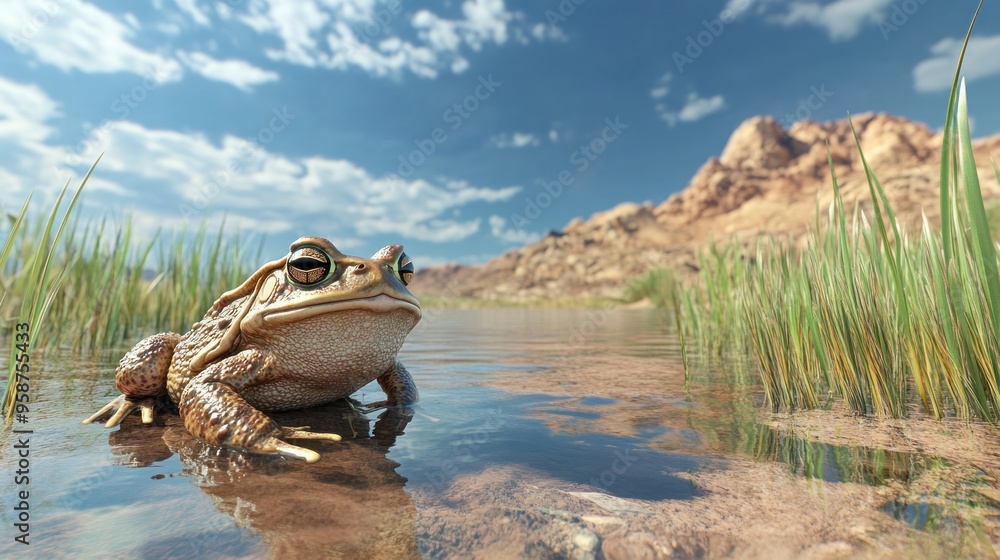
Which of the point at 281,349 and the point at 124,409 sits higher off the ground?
the point at 281,349

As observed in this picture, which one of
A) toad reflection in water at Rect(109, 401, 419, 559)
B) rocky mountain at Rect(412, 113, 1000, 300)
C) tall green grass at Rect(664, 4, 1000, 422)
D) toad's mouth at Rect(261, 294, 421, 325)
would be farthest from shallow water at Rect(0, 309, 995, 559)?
rocky mountain at Rect(412, 113, 1000, 300)

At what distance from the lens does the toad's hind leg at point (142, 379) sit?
8.03 feet

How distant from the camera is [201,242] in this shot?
6.14 metres

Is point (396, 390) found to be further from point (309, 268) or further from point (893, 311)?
point (893, 311)

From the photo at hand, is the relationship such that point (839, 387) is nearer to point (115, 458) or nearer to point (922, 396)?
point (922, 396)

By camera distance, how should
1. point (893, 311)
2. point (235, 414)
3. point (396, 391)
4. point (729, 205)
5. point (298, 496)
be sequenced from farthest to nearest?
point (729, 205), point (396, 391), point (893, 311), point (235, 414), point (298, 496)

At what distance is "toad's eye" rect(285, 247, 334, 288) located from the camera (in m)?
2.18

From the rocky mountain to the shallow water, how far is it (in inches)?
1793

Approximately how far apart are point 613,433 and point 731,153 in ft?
360

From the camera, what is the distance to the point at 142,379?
246 cm

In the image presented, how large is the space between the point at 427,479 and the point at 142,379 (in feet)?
6.08

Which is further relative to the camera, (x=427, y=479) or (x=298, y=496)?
(x=427, y=479)

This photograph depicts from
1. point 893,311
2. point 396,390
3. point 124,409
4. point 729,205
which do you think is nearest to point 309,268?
point 396,390

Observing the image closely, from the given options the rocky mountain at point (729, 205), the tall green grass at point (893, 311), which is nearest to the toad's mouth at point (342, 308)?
the tall green grass at point (893, 311)
